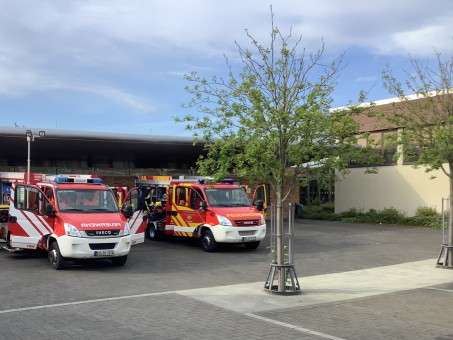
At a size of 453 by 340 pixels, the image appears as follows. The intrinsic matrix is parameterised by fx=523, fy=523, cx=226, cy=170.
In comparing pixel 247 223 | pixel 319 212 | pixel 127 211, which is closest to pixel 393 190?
pixel 319 212

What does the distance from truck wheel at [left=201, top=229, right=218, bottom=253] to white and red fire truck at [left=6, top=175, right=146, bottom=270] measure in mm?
2479

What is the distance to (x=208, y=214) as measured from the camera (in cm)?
1656

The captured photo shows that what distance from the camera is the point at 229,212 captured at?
16.3 m

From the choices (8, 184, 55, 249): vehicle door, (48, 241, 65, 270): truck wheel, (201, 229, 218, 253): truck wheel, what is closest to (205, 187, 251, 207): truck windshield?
(201, 229, 218, 253): truck wheel

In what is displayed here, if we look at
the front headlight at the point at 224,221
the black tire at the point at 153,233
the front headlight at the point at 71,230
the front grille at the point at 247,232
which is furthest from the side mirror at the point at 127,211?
the black tire at the point at 153,233

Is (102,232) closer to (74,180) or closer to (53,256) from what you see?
(53,256)

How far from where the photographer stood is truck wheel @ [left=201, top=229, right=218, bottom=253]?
16.2 metres

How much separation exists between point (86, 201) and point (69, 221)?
116 cm

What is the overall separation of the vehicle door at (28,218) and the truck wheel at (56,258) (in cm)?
44

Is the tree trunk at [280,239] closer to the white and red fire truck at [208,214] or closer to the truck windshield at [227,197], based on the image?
the white and red fire truck at [208,214]

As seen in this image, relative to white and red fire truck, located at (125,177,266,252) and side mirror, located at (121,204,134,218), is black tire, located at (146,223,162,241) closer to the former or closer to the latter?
white and red fire truck, located at (125,177,266,252)

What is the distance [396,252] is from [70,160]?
54.6 feet

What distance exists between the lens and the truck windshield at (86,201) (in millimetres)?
13027

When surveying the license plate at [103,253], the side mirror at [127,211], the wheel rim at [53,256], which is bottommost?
the wheel rim at [53,256]
